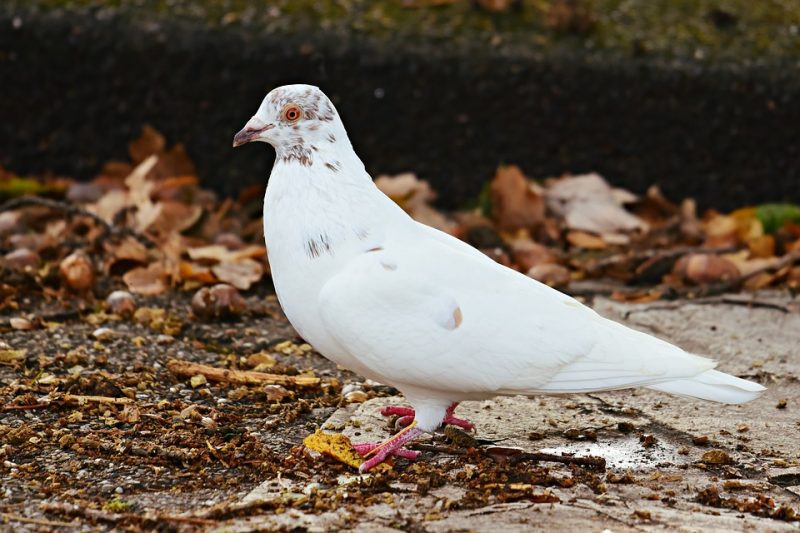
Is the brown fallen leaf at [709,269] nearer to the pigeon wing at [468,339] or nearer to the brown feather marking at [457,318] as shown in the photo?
the pigeon wing at [468,339]

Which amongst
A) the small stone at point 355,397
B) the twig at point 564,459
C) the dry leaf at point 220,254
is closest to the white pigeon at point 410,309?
the twig at point 564,459

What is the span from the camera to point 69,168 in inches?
258

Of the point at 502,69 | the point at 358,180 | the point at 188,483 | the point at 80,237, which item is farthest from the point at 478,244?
the point at 188,483

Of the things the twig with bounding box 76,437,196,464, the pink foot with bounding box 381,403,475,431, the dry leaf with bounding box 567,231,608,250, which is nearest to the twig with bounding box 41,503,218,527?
the twig with bounding box 76,437,196,464

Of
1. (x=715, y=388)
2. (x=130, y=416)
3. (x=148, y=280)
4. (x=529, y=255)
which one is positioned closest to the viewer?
(x=715, y=388)

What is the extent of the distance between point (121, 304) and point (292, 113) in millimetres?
1567

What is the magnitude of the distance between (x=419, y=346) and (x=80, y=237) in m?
2.78

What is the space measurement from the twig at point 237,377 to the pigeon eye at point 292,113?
0.95 m

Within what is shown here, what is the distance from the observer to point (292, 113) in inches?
131

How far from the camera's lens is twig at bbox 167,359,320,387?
3.85 meters

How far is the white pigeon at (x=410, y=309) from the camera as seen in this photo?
3.12 m

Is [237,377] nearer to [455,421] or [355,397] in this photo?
[355,397]

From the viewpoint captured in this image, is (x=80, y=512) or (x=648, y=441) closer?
(x=80, y=512)

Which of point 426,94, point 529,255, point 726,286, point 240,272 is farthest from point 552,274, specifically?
point 426,94
